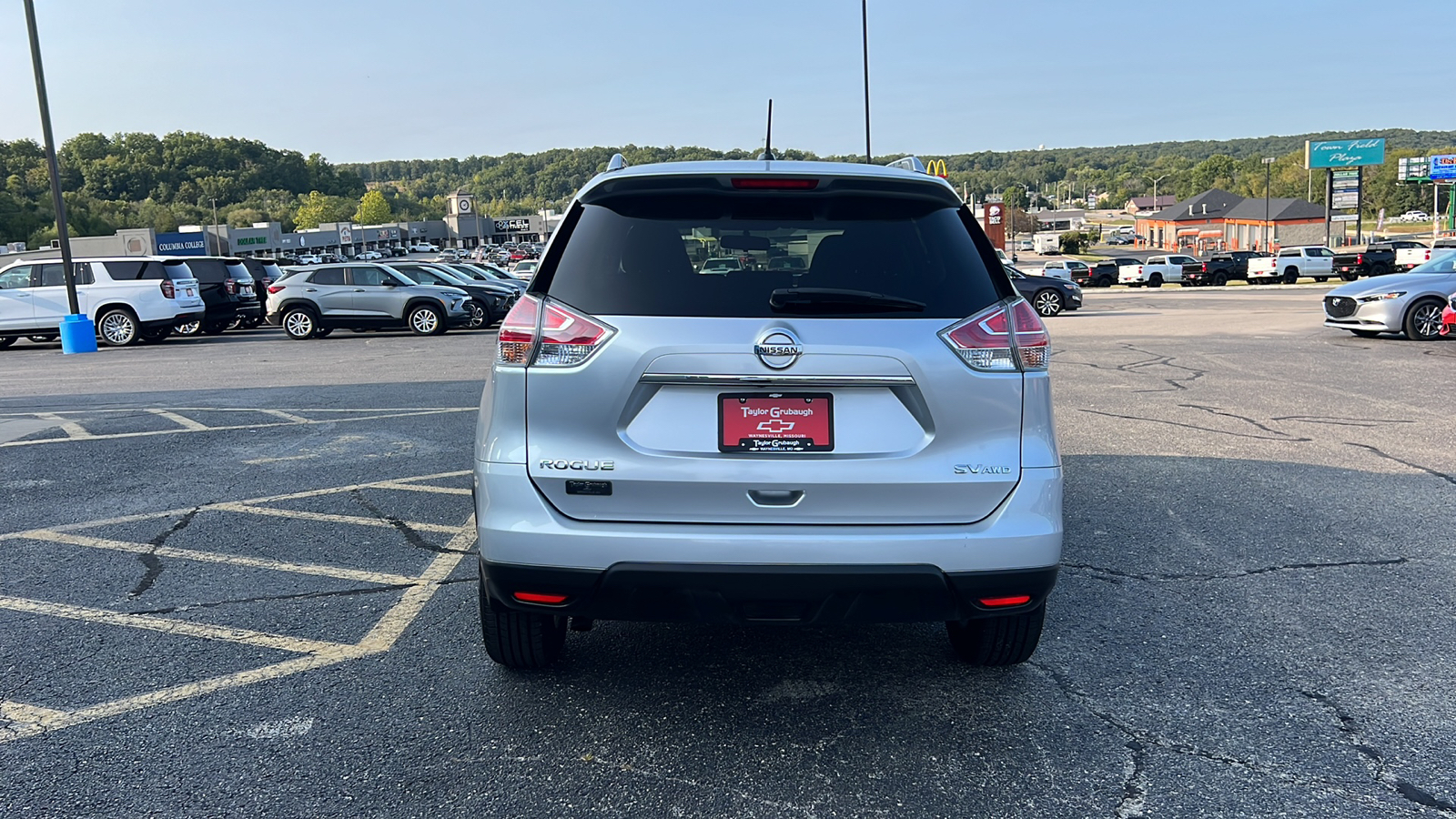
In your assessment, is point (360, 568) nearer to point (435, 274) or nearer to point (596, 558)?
point (596, 558)

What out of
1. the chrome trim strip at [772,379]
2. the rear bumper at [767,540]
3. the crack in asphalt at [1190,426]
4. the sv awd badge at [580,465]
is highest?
the chrome trim strip at [772,379]

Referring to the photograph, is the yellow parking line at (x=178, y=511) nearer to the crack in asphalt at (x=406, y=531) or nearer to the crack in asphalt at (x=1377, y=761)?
the crack in asphalt at (x=406, y=531)

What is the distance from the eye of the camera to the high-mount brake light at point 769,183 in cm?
320

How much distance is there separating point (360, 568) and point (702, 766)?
260 centimetres

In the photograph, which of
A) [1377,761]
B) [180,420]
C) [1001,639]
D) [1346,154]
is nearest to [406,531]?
[1001,639]

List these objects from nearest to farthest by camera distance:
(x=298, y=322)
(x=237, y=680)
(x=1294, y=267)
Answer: (x=237, y=680)
(x=298, y=322)
(x=1294, y=267)

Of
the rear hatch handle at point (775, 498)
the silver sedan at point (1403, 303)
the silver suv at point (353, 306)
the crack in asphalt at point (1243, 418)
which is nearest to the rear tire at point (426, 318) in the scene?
the silver suv at point (353, 306)

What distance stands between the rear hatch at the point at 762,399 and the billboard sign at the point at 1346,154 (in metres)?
99.7

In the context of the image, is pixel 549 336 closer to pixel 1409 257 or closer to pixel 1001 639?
pixel 1001 639

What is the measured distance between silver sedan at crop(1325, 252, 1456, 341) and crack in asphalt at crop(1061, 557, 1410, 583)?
1214 cm

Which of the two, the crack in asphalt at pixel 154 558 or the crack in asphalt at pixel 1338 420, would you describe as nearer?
the crack in asphalt at pixel 154 558

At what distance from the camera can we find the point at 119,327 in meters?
19.7

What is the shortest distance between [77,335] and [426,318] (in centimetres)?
609

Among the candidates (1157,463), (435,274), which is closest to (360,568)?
(1157,463)
